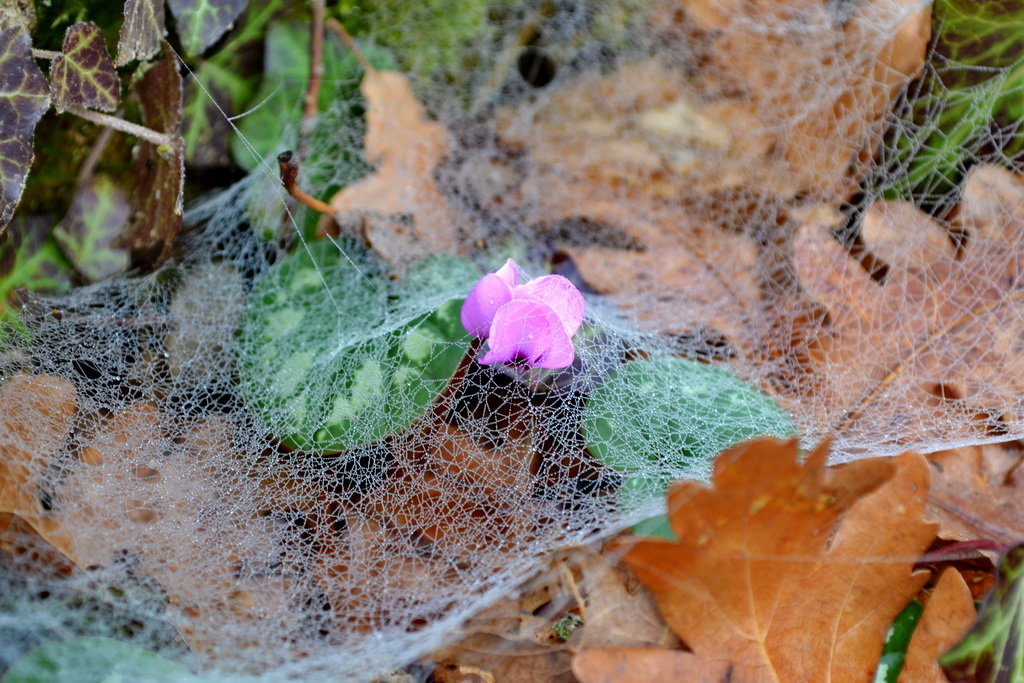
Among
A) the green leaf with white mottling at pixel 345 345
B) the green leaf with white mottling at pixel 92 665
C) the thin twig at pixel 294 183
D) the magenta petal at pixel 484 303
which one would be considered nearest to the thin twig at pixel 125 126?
the thin twig at pixel 294 183

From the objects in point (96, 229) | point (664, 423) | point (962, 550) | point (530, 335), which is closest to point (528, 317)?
point (530, 335)

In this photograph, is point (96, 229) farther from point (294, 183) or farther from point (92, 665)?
point (92, 665)

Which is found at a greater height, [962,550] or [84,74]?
[84,74]

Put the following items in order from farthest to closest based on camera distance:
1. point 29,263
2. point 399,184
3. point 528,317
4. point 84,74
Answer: point 399,184 → point 29,263 → point 84,74 → point 528,317

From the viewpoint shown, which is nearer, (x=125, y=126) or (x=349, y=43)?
(x=125, y=126)

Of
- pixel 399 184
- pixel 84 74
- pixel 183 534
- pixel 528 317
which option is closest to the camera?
pixel 528 317

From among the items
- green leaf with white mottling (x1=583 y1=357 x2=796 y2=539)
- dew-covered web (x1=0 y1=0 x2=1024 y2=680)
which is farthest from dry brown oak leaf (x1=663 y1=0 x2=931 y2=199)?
green leaf with white mottling (x1=583 y1=357 x2=796 y2=539)

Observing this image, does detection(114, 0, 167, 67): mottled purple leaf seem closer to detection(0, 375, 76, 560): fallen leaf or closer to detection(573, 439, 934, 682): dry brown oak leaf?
detection(0, 375, 76, 560): fallen leaf
